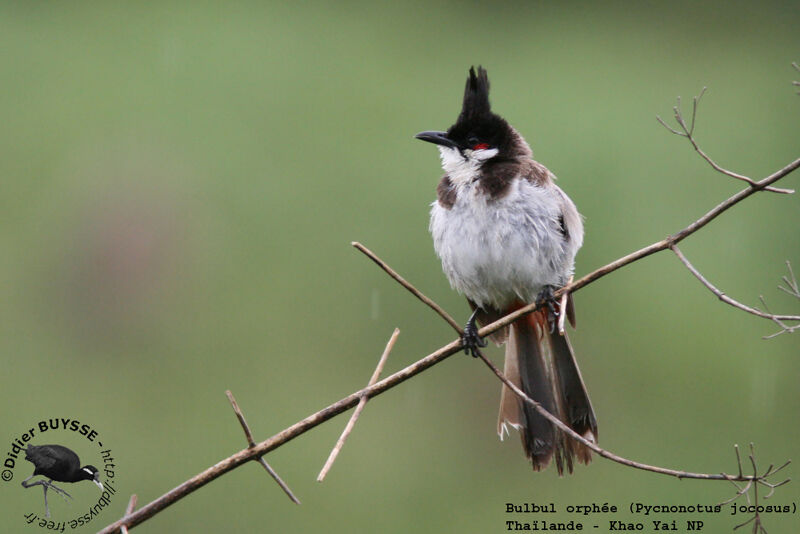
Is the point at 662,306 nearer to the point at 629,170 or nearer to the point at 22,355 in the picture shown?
the point at 629,170

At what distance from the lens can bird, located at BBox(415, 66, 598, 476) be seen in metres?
3.43

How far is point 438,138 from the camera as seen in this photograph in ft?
11.6

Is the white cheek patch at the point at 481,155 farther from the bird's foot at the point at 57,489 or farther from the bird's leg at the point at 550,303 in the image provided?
the bird's foot at the point at 57,489

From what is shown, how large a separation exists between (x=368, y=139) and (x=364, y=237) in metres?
1.35

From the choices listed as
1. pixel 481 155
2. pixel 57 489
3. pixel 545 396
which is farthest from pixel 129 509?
pixel 481 155

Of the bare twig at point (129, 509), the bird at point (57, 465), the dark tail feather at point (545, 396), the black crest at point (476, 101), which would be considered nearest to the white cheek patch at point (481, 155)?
the black crest at point (476, 101)

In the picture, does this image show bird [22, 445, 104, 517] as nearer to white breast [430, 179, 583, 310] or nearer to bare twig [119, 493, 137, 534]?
bare twig [119, 493, 137, 534]

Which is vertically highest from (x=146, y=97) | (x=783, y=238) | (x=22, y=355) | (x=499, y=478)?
(x=146, y=97)

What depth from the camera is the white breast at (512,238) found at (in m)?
3.48

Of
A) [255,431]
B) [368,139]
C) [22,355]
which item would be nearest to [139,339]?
[22,355]

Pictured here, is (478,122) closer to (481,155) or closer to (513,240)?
(481,155)

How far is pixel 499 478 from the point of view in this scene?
20.7 ft

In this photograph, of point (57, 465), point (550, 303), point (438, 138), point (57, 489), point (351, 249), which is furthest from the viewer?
point (351, 249)

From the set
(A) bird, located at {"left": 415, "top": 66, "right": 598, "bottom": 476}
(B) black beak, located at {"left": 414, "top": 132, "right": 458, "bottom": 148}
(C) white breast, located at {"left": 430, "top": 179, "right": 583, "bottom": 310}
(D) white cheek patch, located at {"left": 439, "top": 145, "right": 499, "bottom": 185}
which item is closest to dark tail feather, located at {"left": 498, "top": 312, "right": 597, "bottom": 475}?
(A) bird, located at {"left": 415, "top": 66, "right": 598, "bottom": 476}
